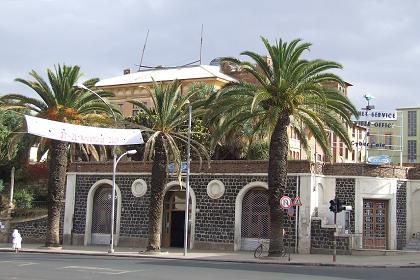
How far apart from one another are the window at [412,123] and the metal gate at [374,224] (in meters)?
57.1

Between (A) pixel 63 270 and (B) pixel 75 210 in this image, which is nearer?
(A) pixel 63 270

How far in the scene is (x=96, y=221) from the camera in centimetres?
4366

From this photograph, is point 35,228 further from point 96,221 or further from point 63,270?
point 63,270

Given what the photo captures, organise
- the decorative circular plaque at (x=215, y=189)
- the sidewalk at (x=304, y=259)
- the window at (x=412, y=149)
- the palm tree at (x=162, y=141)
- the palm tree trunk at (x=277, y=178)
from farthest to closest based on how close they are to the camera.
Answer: the window at (x=412, y=149) → the decorative circular plaque at (x=215, y=189) → the palm tree at (x=162, y=141) → the palm tree trunk at (x=277, y=178) → the sidewalk at (x=304, y=259)

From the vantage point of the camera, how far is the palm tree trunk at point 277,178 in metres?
31.8

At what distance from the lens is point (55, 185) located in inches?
1508

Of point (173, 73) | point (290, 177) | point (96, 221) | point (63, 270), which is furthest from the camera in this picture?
point (173, 73)

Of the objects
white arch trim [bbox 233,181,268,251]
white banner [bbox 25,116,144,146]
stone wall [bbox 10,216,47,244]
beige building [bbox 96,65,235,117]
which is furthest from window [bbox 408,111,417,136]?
white banner [bbox 25,116,144,146]

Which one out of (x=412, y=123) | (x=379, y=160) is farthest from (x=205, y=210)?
(x=412, y=123)

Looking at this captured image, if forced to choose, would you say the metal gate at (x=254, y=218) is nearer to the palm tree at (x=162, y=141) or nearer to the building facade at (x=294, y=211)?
the building facade at (x=294, y=211)

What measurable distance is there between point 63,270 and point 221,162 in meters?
18.0

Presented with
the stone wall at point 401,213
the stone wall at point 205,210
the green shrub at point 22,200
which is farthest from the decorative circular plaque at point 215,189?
the green shrub at point 22,200

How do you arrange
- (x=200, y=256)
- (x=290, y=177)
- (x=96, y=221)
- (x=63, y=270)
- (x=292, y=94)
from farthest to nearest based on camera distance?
(x=96, y=221) < (x=290, y=177) < (x=200, y=256) < (x=292, y=94) < (x=63, y=270)

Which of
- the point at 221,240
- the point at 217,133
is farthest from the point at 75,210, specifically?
the point at 217,133
